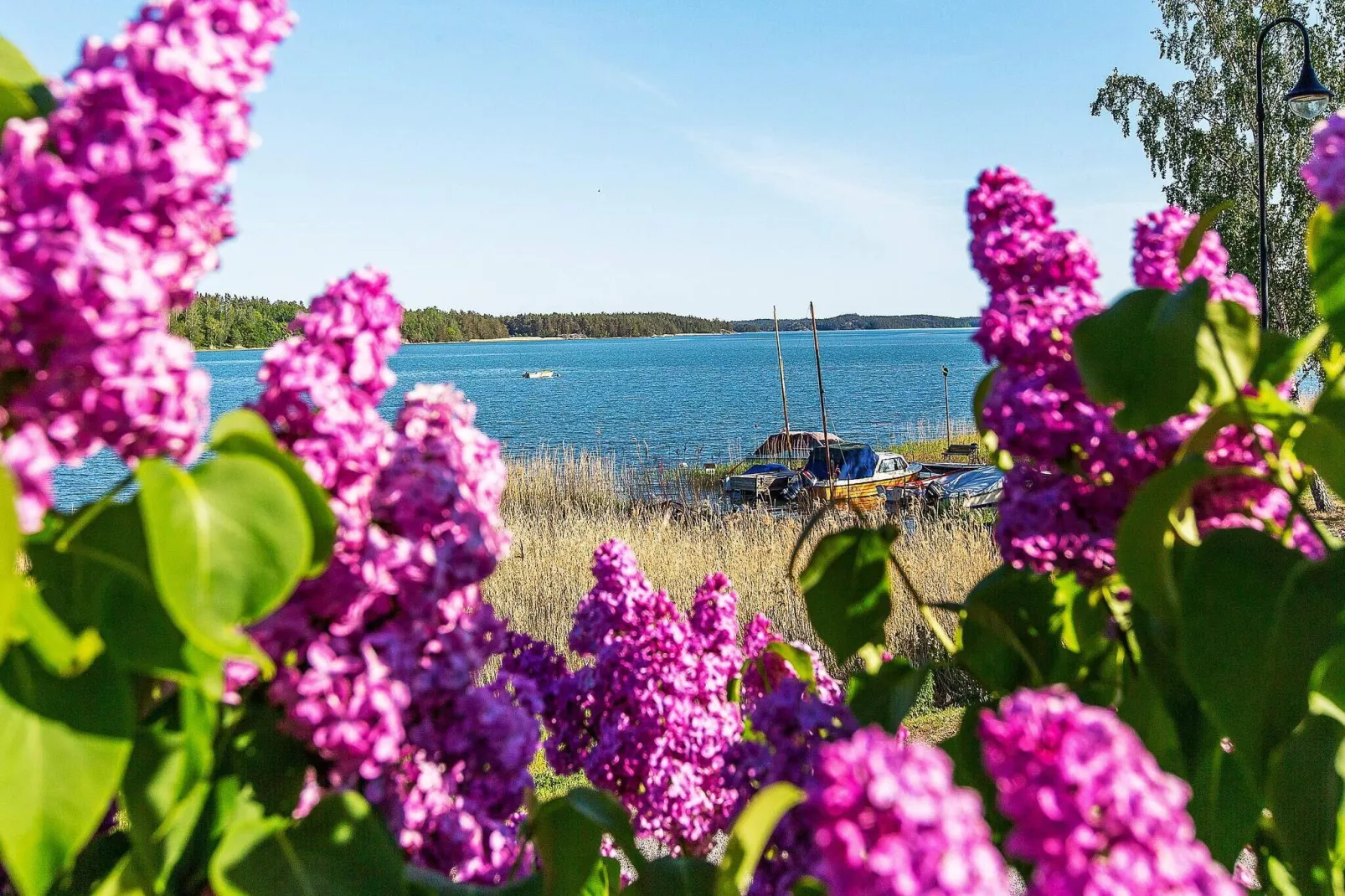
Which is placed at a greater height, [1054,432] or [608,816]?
[1054,432]

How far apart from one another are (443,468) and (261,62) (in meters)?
0.22

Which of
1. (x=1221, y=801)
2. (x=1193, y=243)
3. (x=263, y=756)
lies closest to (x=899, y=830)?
(x=263, y=756)

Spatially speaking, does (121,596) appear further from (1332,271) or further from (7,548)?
(1332,271)

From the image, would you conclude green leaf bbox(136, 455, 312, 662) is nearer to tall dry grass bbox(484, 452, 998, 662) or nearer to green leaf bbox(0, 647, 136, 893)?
green leaf bbox(0, 647, 136, 893)

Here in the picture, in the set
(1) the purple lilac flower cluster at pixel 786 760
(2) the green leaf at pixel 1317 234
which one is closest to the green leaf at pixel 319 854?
(1) the purple lilac flower cluster at pixel 786 760

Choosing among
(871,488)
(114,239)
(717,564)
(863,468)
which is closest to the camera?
(114,239)

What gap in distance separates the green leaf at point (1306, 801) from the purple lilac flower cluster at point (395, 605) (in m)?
0.42

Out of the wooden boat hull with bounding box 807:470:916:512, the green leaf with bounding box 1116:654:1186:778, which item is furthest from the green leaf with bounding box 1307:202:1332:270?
the wooden boat hull with bounding box 807:470:916:512

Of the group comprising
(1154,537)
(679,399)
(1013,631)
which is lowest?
(679,399)

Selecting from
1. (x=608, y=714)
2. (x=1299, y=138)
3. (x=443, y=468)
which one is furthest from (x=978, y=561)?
(x=1299, y=138)

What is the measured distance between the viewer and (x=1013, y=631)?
2.49 ft

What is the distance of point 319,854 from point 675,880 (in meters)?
0.22

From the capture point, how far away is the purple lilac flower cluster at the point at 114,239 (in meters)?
0.42

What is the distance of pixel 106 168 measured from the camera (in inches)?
17.2
